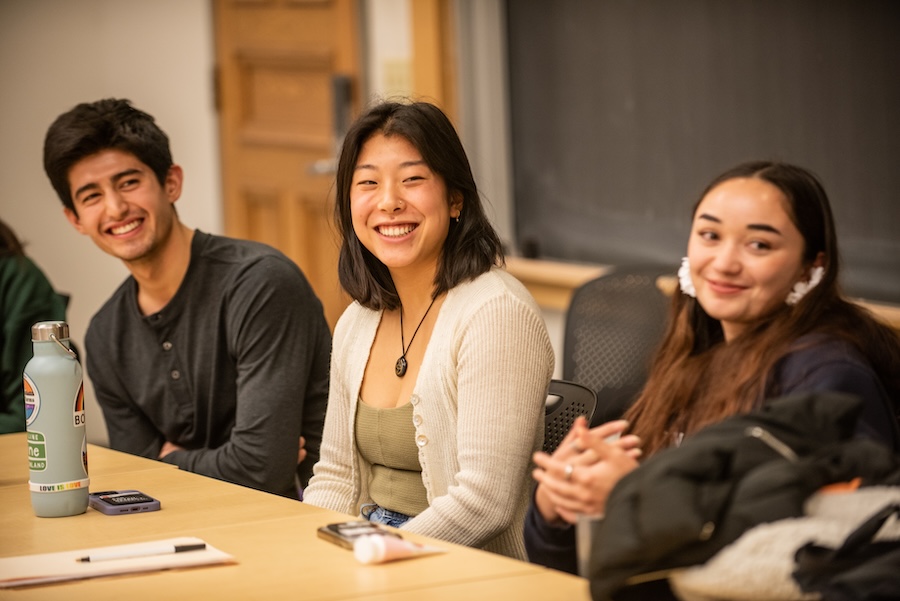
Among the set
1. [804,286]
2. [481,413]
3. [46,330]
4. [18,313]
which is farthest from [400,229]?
[18,313]

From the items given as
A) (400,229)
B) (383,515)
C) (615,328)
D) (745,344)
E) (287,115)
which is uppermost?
(287,115)

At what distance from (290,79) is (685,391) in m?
3.16

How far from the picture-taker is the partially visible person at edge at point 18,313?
3002 mm

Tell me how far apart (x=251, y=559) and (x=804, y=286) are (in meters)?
0.85

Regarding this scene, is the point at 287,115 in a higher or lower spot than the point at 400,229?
higher

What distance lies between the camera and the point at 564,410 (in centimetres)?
225

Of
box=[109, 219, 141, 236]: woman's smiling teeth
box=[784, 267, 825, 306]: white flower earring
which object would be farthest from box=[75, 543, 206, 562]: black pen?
box=[109, 219, 141, 236]: woman's smiling teeth

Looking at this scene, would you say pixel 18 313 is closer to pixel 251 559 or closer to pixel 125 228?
pixel 125 228

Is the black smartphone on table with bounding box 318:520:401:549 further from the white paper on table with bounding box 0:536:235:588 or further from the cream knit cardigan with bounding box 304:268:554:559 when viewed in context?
the cream knit cardigan with bounding box 304:268:554:559

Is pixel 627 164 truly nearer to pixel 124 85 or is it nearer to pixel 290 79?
pixel 290 79

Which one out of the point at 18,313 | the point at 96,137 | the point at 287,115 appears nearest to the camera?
the point at 96,137

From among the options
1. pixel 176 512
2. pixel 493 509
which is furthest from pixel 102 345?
pixel 493 509

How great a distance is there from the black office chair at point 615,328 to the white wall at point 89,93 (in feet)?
8.95

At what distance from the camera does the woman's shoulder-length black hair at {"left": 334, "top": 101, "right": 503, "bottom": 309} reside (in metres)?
2.26
